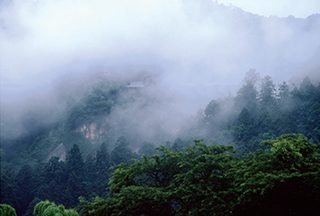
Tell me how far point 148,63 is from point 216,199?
125 metres

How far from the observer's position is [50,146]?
105 meters

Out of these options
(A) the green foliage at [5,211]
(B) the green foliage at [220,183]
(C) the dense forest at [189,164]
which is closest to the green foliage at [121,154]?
(C) the dense forest at [189,164]

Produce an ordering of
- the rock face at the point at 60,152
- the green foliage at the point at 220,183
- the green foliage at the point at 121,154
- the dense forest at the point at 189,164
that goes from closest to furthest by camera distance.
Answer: the green foliage at the point at 220,183 < the dense forest at the point at 189,164 < the green foliage at the point at 121,154 < the rock face at the point at 60,152

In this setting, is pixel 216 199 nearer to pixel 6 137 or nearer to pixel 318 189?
pixel 318 189

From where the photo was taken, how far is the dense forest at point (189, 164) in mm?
18391

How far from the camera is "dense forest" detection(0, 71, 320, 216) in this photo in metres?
18.4

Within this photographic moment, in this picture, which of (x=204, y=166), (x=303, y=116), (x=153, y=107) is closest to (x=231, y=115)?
(x=303, y=116)

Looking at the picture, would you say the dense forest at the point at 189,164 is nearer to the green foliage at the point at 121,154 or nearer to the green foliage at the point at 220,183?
the green foliage at the point at 220,183

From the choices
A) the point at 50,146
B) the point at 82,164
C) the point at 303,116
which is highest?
the point at 303,116

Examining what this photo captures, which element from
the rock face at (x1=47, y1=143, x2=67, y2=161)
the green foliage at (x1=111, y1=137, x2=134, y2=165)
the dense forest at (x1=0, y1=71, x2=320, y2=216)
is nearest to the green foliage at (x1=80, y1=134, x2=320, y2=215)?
the dense forest at (x1=0, y1=71, x2=320, y2=216)

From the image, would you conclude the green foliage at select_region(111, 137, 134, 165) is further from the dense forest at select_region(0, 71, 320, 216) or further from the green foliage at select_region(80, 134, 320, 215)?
the green foliage at select_region(80, 134, 320, 215)

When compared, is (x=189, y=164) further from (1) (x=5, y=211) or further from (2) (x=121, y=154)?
(2) (x=121, y=154)

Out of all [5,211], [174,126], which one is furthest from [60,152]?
[5,211]

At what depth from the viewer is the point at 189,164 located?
72.3 ft
